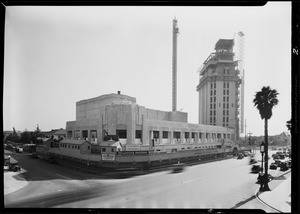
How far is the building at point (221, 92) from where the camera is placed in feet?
99.7

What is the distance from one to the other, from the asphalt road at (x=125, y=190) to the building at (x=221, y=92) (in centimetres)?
1963

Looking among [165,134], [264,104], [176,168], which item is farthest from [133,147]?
[264,104]

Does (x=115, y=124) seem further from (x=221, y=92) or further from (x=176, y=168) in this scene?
(x=221, y=92)

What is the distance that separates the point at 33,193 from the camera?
11805 mm

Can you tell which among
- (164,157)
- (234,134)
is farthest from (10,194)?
(234,134)

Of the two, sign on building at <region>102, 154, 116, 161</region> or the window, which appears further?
the window

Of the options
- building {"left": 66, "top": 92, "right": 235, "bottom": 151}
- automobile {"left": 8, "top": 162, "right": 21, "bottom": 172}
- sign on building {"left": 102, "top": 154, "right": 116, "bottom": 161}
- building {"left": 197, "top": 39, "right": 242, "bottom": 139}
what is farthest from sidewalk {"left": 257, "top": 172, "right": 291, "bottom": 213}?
building {"left": 197, "top": 39, "right": 242, "bottom": 139}

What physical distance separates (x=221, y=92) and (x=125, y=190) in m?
30.9

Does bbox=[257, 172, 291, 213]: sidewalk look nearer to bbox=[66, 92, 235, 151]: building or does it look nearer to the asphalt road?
the asphalt road

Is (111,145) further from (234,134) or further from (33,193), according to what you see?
(234,134)

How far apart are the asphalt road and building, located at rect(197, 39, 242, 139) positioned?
19.6 metres

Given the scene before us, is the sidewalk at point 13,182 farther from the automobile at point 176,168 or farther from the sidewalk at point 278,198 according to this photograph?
the sidewalk at point 278,198

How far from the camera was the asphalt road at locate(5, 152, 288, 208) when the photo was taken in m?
10.8

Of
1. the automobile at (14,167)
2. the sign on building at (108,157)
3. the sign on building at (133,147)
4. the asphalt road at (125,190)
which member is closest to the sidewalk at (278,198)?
the asphalt road at (125,190)
